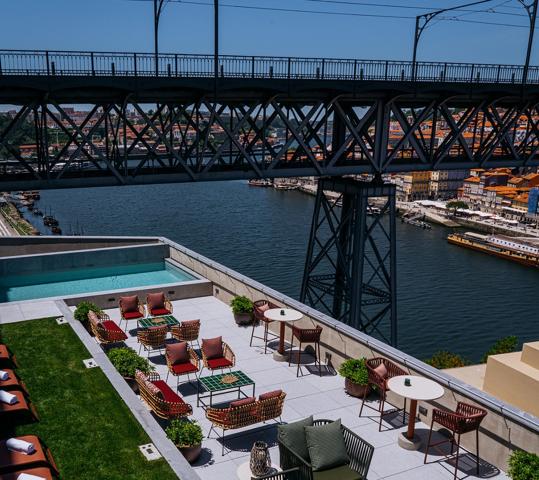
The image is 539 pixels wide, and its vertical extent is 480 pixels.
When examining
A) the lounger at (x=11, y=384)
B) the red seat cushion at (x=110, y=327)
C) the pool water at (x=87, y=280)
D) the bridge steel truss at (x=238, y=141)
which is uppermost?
the bridge steel truss at (x=238, y=141)

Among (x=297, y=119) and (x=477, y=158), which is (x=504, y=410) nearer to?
(x=297, y=119)

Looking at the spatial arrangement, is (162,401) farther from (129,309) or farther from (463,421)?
(129,309)

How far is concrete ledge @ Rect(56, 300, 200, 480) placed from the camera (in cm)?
813

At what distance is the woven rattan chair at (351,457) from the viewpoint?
7.84 metres

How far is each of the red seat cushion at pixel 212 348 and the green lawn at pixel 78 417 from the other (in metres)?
2.07

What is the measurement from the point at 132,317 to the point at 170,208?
79.5m

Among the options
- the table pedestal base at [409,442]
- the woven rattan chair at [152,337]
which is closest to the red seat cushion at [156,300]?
the woven rattan chair at [152,337]

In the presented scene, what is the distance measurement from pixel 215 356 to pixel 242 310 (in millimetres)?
3386

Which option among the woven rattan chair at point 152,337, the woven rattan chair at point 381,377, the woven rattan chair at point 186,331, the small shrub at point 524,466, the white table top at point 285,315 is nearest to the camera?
the small shrub at point 524,466

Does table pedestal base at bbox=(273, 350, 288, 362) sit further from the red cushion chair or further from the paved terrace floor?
the red cushion chair

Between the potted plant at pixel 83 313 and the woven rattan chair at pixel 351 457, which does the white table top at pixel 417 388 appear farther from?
the potted plant at pixel 83 313

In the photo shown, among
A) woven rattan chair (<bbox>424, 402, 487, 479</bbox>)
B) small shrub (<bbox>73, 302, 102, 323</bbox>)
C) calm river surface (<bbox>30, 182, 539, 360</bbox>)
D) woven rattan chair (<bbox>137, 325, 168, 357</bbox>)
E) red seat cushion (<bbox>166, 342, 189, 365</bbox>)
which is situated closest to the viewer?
woven rattan chair (<bbox>424, 402, 487, 479</bbox>)

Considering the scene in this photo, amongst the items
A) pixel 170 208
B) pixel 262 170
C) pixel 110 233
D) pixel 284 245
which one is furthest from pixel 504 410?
pixel 170 208

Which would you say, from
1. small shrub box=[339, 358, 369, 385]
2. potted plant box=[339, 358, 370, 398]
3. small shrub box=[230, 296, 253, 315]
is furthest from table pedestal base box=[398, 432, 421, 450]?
small shrub box=[230, 296, 253, 315]
